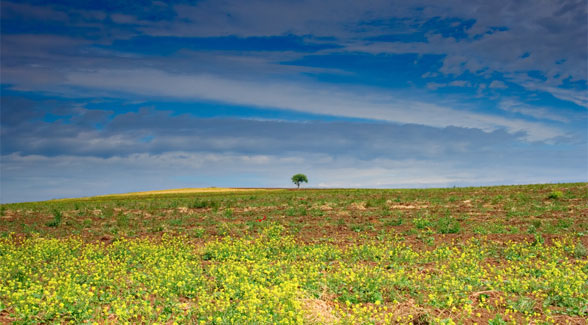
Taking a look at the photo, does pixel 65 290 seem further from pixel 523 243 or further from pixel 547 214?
pixel 547 214

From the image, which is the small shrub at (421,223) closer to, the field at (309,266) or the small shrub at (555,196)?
the field at (309,266)

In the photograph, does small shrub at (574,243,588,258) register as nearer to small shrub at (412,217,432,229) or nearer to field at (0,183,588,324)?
field at (0,183,588,324)

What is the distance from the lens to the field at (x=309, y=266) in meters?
9.15

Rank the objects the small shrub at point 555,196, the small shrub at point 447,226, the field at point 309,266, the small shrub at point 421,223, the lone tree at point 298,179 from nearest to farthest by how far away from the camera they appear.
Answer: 1. the field at point 309,266
2. the small shrub at point 447,226
3. the small shrub at point 421,223
4. the small shrub at point 555,196
5. the lone tree at point 298,179

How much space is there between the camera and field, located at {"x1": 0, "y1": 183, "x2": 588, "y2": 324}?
9148 millimetres

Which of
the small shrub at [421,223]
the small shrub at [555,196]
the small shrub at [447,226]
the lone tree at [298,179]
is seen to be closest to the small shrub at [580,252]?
the small shrub at [447,226]

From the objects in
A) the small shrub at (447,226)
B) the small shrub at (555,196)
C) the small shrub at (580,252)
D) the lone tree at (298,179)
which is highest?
the lone tree at (298,179)

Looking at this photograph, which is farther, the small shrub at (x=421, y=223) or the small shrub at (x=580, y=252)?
the small shrub at (x=421, y=223)

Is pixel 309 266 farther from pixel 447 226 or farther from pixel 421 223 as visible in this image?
pixel 447 226

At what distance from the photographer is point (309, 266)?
12.9 m

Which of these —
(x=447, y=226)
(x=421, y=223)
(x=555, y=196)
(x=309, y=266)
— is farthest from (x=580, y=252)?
(x=555, y=196)

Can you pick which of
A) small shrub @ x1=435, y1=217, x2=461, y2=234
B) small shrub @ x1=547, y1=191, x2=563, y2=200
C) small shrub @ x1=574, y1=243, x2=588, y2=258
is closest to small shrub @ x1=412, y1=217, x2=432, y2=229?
small shrub @ x1=435, y1=217, x2=461, y2=234

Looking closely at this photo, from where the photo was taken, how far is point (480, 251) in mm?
15148

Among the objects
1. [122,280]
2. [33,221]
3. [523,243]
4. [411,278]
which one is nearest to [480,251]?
[523,243]
